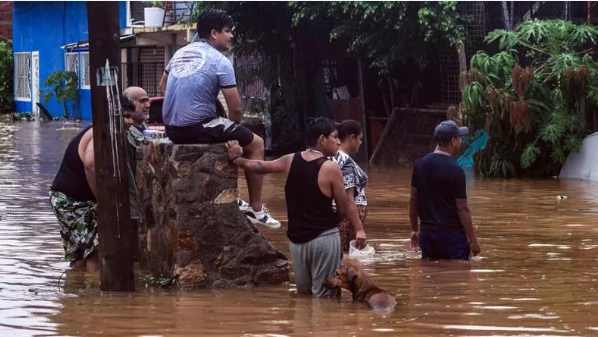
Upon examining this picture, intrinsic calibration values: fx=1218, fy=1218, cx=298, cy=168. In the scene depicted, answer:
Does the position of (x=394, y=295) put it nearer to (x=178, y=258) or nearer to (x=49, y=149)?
(x=178, y=258)

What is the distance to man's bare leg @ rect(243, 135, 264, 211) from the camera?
8.96 metres

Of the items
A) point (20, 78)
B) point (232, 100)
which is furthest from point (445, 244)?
point (20, 78)

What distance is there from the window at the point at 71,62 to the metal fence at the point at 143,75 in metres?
3.59

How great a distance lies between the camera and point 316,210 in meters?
8.42

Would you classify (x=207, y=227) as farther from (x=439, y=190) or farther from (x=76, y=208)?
(x=439, y=190)

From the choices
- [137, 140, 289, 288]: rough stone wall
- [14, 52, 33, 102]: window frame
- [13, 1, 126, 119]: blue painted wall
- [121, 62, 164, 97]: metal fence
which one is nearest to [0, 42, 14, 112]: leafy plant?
[14, 52, 33, 102]: window frame

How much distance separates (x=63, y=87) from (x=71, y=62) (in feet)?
4.61

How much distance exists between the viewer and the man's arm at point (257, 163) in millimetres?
8617

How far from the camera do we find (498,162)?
19.4 meters

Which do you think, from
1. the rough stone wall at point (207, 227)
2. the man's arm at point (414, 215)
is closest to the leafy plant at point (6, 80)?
the man's arm at point (414, 215)

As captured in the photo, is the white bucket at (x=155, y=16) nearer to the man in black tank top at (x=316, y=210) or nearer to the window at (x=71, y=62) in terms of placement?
the window at (x=71, y=62)

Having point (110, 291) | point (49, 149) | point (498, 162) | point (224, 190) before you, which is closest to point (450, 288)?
point (224, 190)

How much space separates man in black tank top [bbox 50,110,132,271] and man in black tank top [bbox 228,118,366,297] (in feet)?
6.95

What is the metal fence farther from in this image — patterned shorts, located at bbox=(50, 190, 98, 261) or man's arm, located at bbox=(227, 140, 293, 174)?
man's arm, located at bbox=(227, 140, 293, 174)
